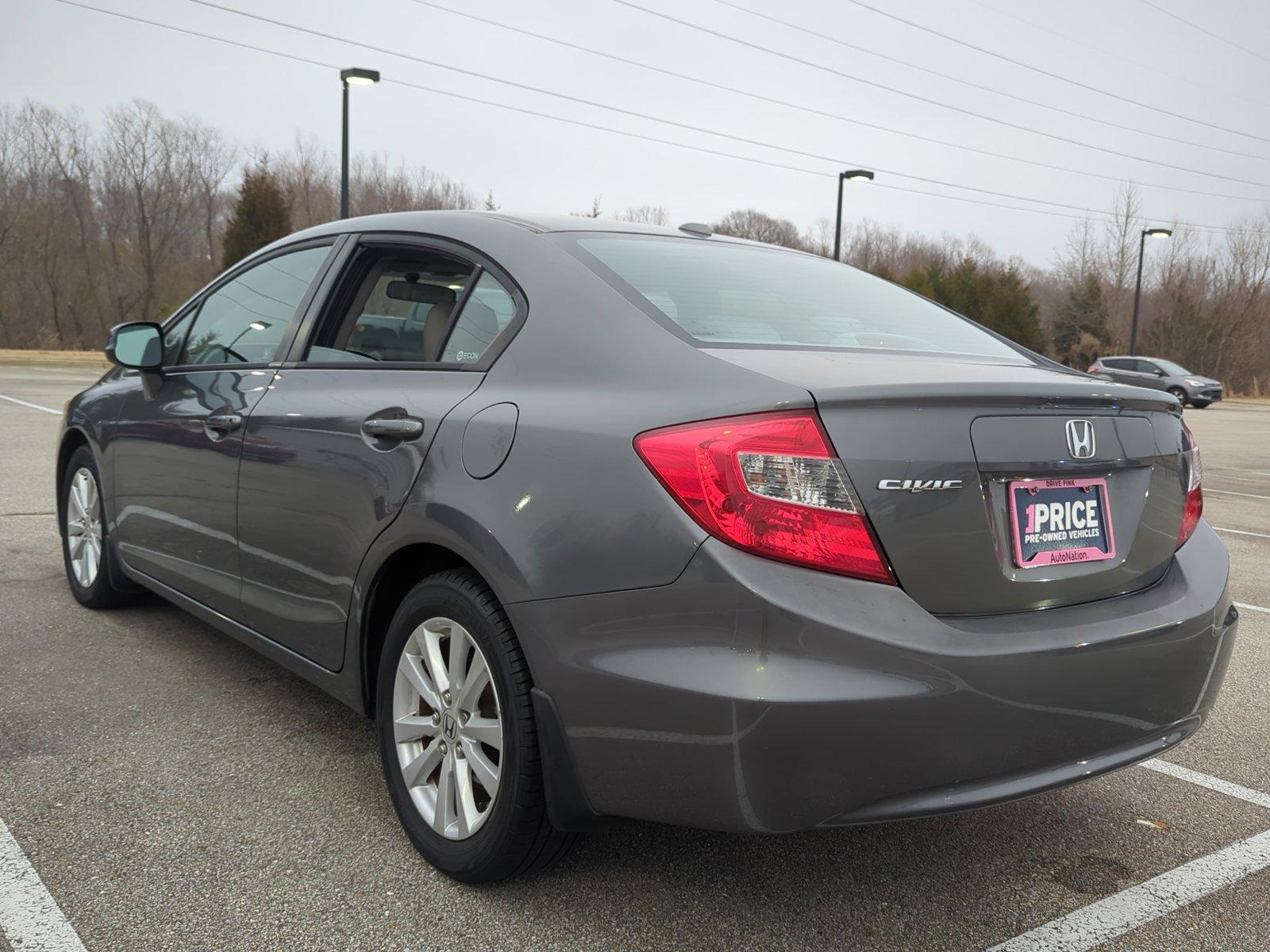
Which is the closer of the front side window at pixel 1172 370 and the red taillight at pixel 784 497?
the red taillight at pixel 784 497

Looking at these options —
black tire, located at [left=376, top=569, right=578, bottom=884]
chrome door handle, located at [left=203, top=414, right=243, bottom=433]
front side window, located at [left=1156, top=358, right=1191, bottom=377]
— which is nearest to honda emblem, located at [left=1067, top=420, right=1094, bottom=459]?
black tire, located at [left=376, top=569, right=578, bottom=884]

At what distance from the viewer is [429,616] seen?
2.50 meters

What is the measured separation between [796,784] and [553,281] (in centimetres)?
129

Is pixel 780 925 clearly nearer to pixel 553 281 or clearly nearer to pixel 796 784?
pixel 796 784

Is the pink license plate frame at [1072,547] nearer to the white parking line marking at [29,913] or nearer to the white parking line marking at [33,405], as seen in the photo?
the white parking line marking at [29,913]

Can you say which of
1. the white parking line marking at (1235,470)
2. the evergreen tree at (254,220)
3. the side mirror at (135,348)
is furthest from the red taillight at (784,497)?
the evergreen tree at (254,220)

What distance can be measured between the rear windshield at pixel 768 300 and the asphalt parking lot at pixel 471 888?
1261 millimetres

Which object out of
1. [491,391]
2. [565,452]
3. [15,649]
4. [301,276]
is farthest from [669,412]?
[15,649]

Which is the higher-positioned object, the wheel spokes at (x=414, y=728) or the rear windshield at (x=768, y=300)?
the rear windshield at (x=768, y=300)

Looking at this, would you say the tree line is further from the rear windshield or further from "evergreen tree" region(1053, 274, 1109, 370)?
the rear windshield

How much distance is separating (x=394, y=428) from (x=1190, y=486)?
75.5 inches

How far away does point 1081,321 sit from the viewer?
179ft

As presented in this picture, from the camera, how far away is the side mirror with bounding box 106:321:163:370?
3932mm

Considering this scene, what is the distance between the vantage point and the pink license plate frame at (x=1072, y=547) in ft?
6.77
